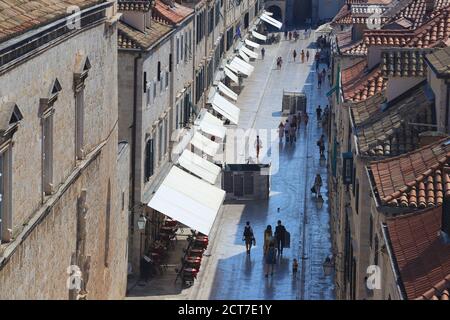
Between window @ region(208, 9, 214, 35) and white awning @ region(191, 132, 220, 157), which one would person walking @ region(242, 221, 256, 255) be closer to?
white awning @ region(191, 132, 220, 157)

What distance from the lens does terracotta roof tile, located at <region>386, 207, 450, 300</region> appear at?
65.6ft

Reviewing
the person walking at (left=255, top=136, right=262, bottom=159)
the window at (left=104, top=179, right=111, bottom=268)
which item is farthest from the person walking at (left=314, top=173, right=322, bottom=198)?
the window at (left=104, top=179, right=111, bottom=268)

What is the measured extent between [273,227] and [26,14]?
29.1 metres

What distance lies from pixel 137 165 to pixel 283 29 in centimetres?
9114

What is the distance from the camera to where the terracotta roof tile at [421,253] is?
65.6 feet

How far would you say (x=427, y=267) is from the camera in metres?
21.1

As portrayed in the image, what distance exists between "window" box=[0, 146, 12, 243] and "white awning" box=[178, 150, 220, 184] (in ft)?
94.1

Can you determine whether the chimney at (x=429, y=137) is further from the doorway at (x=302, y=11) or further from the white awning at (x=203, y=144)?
the doorway at (x=302, y=11)

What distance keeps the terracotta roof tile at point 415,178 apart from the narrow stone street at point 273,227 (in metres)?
13.5

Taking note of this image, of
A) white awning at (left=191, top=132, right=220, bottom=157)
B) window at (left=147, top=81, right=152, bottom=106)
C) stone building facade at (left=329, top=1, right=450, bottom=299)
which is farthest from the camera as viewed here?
white awning at (left=191, top=132, right=220, bottom=157)

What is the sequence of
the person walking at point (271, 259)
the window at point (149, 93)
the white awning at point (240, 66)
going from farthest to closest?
the white awning at point (240, 66) < the person walking at point (271, 259) < the window at point (149, 93)

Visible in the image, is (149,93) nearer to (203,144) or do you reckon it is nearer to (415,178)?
(203,144)

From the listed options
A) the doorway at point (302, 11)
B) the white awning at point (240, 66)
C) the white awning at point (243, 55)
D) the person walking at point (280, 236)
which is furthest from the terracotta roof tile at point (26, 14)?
the doorway at point (302, 11)

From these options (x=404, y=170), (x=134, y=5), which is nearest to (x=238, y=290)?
(x=134, y=5)
